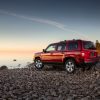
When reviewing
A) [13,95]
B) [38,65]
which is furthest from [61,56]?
[13,95]

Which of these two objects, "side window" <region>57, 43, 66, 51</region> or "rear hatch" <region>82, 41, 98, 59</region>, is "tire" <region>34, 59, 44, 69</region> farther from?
"rear hatch" <region>82, 41, 98, 59</region>

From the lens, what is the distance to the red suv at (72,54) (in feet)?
65.5

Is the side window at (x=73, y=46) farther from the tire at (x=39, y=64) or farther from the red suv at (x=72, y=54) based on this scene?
Result: the tire at (x=39, y=64)

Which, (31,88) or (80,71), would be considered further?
(80,71)

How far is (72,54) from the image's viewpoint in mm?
20438

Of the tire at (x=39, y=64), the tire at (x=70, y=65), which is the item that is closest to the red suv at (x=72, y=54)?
the tire at (x=70, y=65)

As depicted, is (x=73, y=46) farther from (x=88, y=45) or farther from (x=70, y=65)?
(x=70, y=65)

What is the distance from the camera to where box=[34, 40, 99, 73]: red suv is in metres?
20.0

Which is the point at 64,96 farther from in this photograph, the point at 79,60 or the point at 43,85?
the point at 79,60

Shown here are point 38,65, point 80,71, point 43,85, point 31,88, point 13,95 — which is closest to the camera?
point 13,95

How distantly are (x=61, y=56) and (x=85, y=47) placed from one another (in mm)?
2220

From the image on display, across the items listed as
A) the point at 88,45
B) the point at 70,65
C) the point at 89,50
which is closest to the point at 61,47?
the point at 70,65

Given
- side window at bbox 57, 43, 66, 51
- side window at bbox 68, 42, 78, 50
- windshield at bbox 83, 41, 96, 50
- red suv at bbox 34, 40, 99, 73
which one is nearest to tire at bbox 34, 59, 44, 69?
red suv at bbox 34, 40, 99, 73

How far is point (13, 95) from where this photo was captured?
11.5 meters
